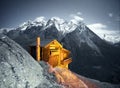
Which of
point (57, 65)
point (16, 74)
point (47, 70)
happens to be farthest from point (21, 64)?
point (57, 65)

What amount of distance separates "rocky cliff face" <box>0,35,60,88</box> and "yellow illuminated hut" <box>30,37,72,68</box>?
7090 millimetres

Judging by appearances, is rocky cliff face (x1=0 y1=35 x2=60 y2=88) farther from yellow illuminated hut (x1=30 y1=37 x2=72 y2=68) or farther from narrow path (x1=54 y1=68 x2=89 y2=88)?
yellow illuminated hut (x1=30 y1=37 x2=72 y2=68)

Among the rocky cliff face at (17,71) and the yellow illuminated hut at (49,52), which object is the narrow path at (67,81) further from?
the yellow illuminated hut at (49,52)

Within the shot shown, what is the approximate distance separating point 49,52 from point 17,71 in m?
13.8

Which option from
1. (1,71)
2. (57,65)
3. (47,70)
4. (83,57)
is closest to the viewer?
(1,71)

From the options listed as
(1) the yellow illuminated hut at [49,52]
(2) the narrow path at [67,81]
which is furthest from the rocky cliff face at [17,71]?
(1) the yellow illuminated hut at [49,52]

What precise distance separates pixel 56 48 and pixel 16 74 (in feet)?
56.2

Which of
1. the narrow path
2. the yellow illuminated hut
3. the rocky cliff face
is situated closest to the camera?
the rocky cliff face

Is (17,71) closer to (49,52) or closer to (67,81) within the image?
(67,81)

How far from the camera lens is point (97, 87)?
3069 cm

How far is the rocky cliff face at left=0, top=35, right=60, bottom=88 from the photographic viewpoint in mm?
17734

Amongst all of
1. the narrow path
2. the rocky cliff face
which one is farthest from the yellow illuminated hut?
the rocky cliff face

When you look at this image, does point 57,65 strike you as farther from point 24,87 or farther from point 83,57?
point 83,57

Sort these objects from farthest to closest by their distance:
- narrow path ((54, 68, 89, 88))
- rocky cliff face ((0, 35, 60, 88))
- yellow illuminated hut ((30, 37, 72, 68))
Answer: yellow illuminated hut ((30, 37, 72, 68)) → narrow path ((54, 68, 89, 88)) → rocky cliff face ((0, 35, 60, 88))
